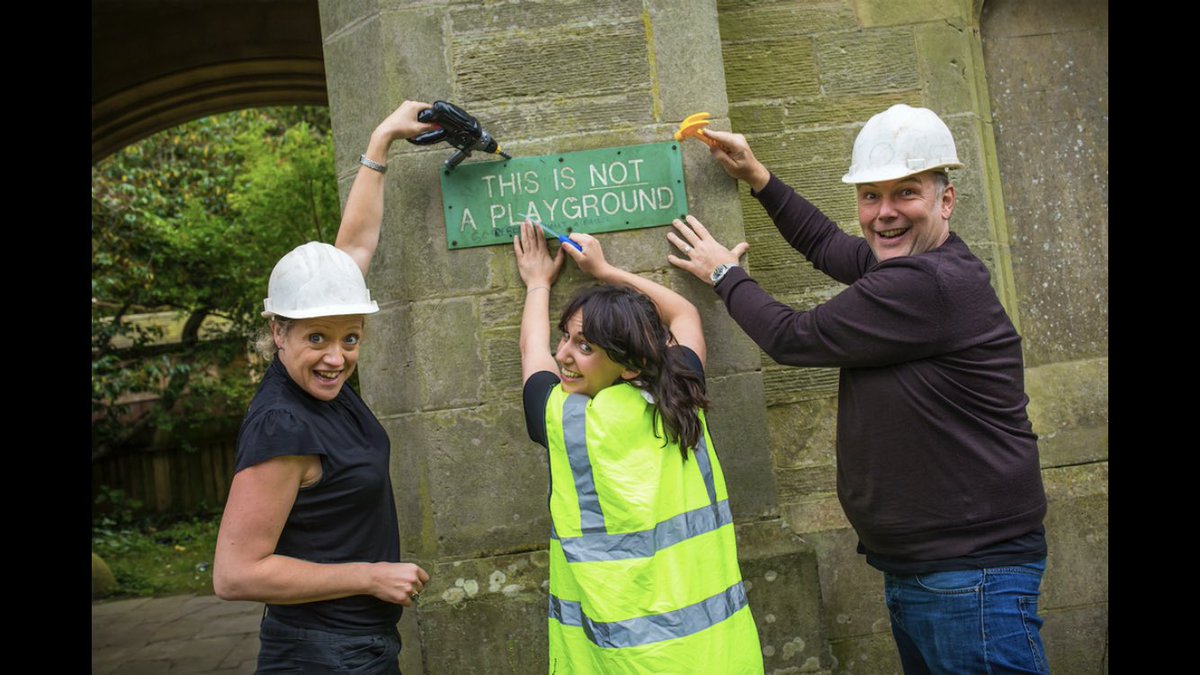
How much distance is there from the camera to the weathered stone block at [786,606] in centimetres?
318

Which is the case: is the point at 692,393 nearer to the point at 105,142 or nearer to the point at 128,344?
the point at 105,142

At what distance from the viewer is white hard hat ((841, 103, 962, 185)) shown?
260 centimetres

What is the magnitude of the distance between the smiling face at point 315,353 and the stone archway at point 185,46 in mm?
5937

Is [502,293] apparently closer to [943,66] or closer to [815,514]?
[815,514]

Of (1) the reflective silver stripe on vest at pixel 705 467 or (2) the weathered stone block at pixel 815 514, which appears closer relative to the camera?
(1) the reflective silver stripe on vest at pixel 705 467

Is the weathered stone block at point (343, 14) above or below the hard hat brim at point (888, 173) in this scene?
above

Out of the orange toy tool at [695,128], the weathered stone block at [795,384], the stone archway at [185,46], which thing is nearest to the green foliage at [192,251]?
the stone archway at [185,46]

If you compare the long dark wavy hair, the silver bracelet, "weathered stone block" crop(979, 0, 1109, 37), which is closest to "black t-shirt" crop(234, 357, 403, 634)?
the long dark wavy hair

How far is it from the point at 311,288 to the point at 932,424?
5.40 ft

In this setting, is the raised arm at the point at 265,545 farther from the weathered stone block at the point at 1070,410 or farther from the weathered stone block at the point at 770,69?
the weathered stone block at the point at 1070,410

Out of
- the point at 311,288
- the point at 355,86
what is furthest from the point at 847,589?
the point at 355,86

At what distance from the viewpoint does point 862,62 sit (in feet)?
13.6

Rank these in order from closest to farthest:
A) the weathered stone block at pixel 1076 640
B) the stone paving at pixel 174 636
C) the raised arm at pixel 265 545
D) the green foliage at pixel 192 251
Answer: the raised arm at pixel 265 545 → the weathered stone block at pixel 1076 640 → the stone paving at pixel 174 636 → the green foliage at pixel 192 251

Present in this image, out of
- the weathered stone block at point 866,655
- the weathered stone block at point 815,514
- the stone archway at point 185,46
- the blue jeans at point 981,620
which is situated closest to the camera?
the blue jeans at point 981,620
